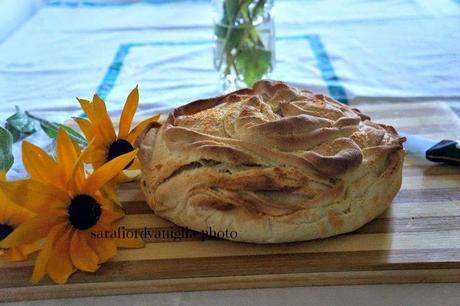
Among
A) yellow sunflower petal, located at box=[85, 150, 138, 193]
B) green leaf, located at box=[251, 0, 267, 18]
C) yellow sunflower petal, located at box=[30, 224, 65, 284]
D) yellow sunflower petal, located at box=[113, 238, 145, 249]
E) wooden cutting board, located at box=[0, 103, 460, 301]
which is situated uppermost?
green leaf, located at box=[251, 0, 267, 18]

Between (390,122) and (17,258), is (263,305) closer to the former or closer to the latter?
(17,258)

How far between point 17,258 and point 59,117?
0.66 m

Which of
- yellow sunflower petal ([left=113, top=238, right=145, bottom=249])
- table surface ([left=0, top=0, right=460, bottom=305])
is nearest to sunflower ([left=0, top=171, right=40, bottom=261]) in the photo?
yellow sunflower petal ([left=113, top=238, right=145, bottom=249])

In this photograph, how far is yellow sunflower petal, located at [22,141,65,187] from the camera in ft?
2.37

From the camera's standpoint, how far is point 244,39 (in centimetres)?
132

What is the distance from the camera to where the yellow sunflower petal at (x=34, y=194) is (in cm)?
69

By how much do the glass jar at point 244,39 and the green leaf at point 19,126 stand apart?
0.48 meters

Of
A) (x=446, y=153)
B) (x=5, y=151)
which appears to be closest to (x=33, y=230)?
(x=5, y=151)

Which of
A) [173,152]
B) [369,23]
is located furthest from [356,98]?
[173,152]

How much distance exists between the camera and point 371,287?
73 centimetres

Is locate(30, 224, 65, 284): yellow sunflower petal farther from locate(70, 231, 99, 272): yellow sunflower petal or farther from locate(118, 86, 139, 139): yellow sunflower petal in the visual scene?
locate(118, 86, 139, 139): yellow sunflower petal

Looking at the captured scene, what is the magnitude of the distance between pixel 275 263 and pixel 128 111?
35cm

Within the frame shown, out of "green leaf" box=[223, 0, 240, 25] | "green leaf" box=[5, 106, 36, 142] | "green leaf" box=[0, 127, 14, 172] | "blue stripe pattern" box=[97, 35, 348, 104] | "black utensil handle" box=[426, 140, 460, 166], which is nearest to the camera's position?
"green leaf" box=[0, 127, 14, 172]

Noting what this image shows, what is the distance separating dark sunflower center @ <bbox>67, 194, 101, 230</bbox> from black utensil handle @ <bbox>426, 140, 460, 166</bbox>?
61cm
